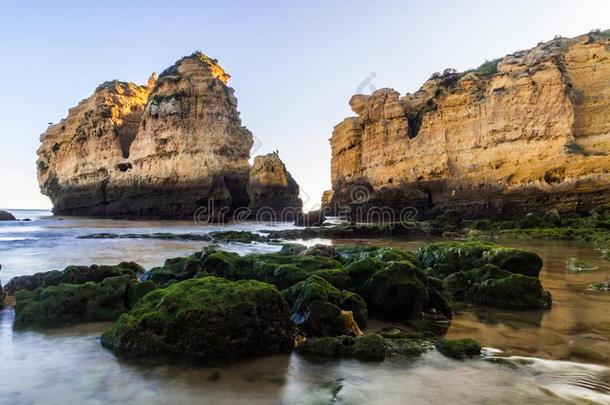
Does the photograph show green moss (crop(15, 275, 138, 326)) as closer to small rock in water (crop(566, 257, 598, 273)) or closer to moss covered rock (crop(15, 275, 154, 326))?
moss covered rock (crop(15, 275, 154, 326))

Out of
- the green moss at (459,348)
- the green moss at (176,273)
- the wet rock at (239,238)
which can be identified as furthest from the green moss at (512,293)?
the wet rock at (239,238)

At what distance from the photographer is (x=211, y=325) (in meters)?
4.62

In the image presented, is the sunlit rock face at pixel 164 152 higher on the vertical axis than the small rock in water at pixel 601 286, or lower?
higher

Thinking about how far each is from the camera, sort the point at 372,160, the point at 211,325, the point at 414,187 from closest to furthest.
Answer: the point at 211,325
the point at 414,187
the point at 372,160

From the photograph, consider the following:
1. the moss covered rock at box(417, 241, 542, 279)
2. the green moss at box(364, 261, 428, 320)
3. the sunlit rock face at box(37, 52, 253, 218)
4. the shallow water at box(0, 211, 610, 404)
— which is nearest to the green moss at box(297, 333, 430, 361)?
the shallow water at box(0, 211, 610, 404)

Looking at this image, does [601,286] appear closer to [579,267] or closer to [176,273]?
[579,267]

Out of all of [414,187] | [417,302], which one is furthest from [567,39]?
[417,302]

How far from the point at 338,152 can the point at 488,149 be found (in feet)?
65.8

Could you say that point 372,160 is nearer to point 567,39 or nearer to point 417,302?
point 567,39

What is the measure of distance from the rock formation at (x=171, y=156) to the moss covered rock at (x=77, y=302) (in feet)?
117

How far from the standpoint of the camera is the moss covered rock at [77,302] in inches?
240

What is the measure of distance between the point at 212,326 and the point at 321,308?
1307 millimetres

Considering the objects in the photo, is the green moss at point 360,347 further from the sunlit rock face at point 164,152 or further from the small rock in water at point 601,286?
the sunlit rock face at point 164,152

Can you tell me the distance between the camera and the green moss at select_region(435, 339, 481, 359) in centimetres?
449
